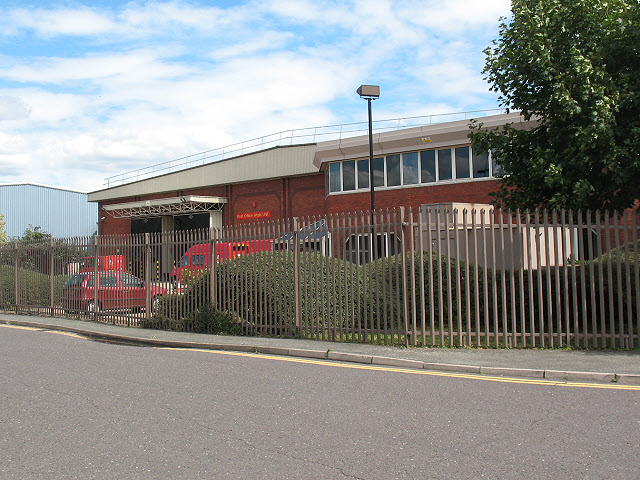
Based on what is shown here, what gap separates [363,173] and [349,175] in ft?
2.61

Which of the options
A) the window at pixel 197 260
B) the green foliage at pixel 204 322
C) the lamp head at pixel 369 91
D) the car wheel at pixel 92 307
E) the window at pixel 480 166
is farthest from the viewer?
the window at pixel 480 166

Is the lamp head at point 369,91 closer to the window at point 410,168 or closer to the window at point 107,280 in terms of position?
the window at point 410,168

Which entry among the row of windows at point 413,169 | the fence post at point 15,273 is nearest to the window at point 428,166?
the row of windows at point 413,169

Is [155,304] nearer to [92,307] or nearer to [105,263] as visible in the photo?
[105,263]

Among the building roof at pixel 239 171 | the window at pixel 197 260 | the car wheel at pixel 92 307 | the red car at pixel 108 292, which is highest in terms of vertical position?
the building roof at pixel 239 171

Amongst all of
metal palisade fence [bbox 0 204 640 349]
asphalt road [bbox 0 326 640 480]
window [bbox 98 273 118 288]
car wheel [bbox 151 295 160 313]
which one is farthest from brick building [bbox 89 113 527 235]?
asphalt road [bbox 0 326 640 480]

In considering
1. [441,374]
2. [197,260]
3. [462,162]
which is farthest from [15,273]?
[462,162]

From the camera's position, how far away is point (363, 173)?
2916cm

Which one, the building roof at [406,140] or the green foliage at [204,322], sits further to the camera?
the building roof at [406,140]

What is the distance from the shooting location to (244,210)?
132ft

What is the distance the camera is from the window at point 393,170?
28039 millimetres

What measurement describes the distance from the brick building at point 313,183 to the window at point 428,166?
4 centimetres

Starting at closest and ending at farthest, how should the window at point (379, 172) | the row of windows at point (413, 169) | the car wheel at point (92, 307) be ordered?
the car wheel at point (92, 307)
the row of windows at point (413, 169)
the window at point (379, 172)

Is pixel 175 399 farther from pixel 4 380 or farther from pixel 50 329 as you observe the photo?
pixel 50 329
